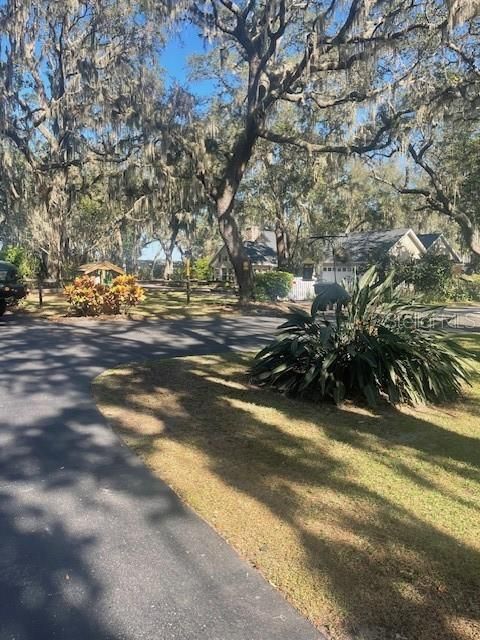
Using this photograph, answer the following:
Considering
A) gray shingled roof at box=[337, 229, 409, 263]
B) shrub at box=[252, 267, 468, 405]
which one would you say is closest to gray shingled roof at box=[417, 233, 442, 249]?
gray shingled roof at box=[337, 229, 409, 263]

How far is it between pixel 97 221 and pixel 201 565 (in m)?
41.0

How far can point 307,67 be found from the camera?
15.1 meters

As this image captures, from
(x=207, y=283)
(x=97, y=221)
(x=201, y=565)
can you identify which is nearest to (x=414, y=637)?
(x=201, y=565)

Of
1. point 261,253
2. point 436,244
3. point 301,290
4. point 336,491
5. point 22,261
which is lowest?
point 336,491

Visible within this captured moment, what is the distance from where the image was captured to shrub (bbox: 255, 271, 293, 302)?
2472cm

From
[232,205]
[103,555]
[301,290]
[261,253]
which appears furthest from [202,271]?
[103,555]

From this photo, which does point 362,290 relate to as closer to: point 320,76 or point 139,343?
point 139,343

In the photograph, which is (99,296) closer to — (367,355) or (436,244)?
(367,355)

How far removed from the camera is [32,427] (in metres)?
4.98

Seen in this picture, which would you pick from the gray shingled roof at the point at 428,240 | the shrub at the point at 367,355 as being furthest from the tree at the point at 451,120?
the gray shingled roof at the point at 428,240

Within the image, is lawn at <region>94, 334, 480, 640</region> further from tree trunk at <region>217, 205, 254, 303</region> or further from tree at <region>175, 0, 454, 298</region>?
tree trunk at <region>217, 205, 254, 303</region>

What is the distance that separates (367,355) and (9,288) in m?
13.2

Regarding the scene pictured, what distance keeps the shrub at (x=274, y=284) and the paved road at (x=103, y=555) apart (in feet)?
64.5

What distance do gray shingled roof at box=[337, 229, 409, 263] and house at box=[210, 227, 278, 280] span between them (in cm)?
598
